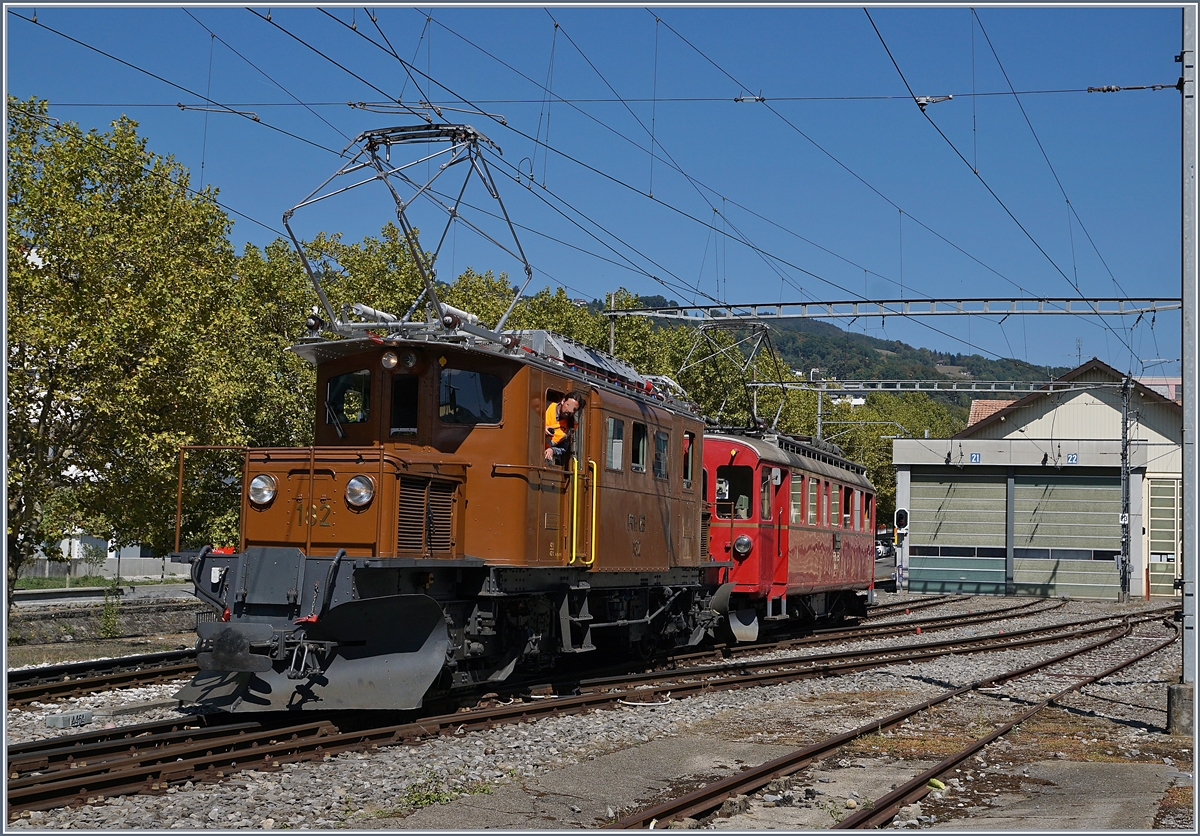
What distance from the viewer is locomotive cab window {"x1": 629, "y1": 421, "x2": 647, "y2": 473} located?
14555mm

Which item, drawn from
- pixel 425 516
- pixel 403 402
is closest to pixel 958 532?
pixel 403 402

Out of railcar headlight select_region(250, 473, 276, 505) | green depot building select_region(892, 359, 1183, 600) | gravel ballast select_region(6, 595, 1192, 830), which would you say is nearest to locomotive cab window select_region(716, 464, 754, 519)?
gravel ballast select_region(6, 595, 1192, 830)

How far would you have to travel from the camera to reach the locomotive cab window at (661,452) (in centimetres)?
1534

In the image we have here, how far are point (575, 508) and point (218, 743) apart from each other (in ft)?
15.3

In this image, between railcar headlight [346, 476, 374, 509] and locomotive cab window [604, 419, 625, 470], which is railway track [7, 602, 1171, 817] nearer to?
railcar headlight [346, 476, 374, 509]

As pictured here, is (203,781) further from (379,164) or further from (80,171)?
(80,171)

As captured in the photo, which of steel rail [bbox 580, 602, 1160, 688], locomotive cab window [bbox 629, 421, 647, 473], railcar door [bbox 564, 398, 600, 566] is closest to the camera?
railcar door [bbox 564, 398, 600, 566]

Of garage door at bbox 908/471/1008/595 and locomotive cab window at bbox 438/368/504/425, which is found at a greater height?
locomotive cab window at bbox 438/368/504/425

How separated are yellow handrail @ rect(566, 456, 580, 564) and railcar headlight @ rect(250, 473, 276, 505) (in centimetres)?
334

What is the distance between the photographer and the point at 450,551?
11953mm

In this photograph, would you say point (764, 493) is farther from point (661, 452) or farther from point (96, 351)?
point (96, 351)

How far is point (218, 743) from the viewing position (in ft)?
31.7

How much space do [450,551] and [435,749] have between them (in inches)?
92.5

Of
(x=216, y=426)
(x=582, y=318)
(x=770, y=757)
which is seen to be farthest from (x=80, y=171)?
(x=582, y=318)
